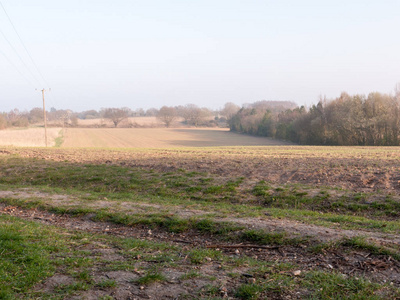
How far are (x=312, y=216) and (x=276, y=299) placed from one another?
5.70m

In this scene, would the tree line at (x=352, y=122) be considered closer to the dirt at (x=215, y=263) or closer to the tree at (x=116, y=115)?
the dirt at (x=215, y=263)

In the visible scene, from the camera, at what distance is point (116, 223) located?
9.91 meters

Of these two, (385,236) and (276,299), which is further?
(385,236)

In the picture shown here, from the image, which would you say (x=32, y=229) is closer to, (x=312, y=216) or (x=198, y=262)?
(x=198, y=262)

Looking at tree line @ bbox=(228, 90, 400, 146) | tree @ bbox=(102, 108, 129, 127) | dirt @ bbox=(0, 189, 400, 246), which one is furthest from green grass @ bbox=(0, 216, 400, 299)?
tree @ bbox=(102, 108, 129, 127)

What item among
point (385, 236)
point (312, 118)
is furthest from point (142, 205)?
point (312, 118)

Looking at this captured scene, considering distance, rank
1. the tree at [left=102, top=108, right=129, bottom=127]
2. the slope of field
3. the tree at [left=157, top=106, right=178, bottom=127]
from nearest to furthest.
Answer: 1. the slope of field
2. the tree at [left=102, top=108, right=129, bottom=127]
3. the tree at [left=157, top=106, right=178, bottom=127]

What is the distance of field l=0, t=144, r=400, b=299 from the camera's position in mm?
5309

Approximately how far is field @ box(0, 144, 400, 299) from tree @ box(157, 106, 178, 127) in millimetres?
136892

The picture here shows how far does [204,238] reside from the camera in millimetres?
8609

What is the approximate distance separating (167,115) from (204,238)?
480ft

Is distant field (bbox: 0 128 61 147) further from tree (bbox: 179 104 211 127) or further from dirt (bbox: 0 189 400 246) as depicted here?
tree (bbox: 179 104 211 127)

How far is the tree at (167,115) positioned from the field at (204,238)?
13689 centimetres

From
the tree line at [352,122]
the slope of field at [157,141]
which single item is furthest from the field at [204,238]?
the slope of field at [157,141]
